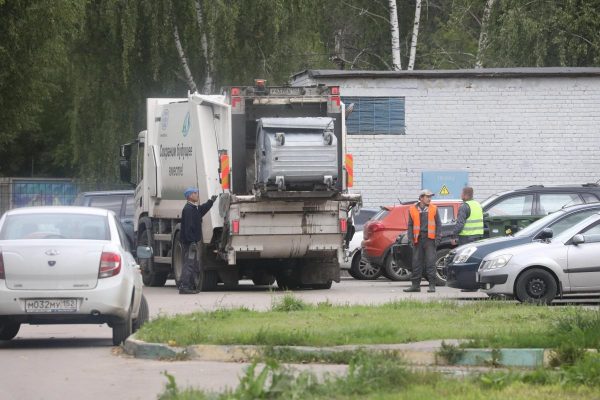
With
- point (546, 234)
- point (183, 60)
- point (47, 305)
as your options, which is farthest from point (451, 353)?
point (183, 60)

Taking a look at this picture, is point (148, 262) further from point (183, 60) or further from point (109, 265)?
point (183, 60)

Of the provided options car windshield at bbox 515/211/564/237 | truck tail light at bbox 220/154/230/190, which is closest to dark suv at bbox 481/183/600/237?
car windshield at bbox 515/211/564/237

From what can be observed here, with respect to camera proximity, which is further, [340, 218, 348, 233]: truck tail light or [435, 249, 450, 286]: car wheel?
[435, 249, 450, 286]: car wheel

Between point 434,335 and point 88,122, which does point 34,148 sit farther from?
point 434,335

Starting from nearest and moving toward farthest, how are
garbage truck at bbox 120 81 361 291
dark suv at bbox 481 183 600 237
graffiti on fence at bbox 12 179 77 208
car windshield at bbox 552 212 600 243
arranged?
car windshield at bbox 552 212 600 243 < garbage truck at bbox 120 81 361 291 < dark suv at bbox 481 183 600 237 < graffiti on fence at bbox 12 179 77 208

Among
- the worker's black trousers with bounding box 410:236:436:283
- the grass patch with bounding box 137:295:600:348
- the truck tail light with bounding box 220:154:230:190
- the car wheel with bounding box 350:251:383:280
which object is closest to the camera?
the grass patch with bounding box 137:295:600:348

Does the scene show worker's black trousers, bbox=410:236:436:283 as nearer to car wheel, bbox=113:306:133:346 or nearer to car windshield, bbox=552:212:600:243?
car windshield, bbox=552:212:600:243

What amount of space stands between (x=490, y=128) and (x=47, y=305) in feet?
78.8

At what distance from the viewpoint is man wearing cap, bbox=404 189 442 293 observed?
79.9ft

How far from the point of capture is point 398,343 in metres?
13.3

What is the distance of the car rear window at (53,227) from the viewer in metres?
15.1

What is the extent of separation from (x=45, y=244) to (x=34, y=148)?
59177 mm

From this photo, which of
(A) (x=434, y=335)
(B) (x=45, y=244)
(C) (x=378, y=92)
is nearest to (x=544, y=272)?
(A) (x=434, y=335)

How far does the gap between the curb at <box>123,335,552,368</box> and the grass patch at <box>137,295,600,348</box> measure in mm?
195
